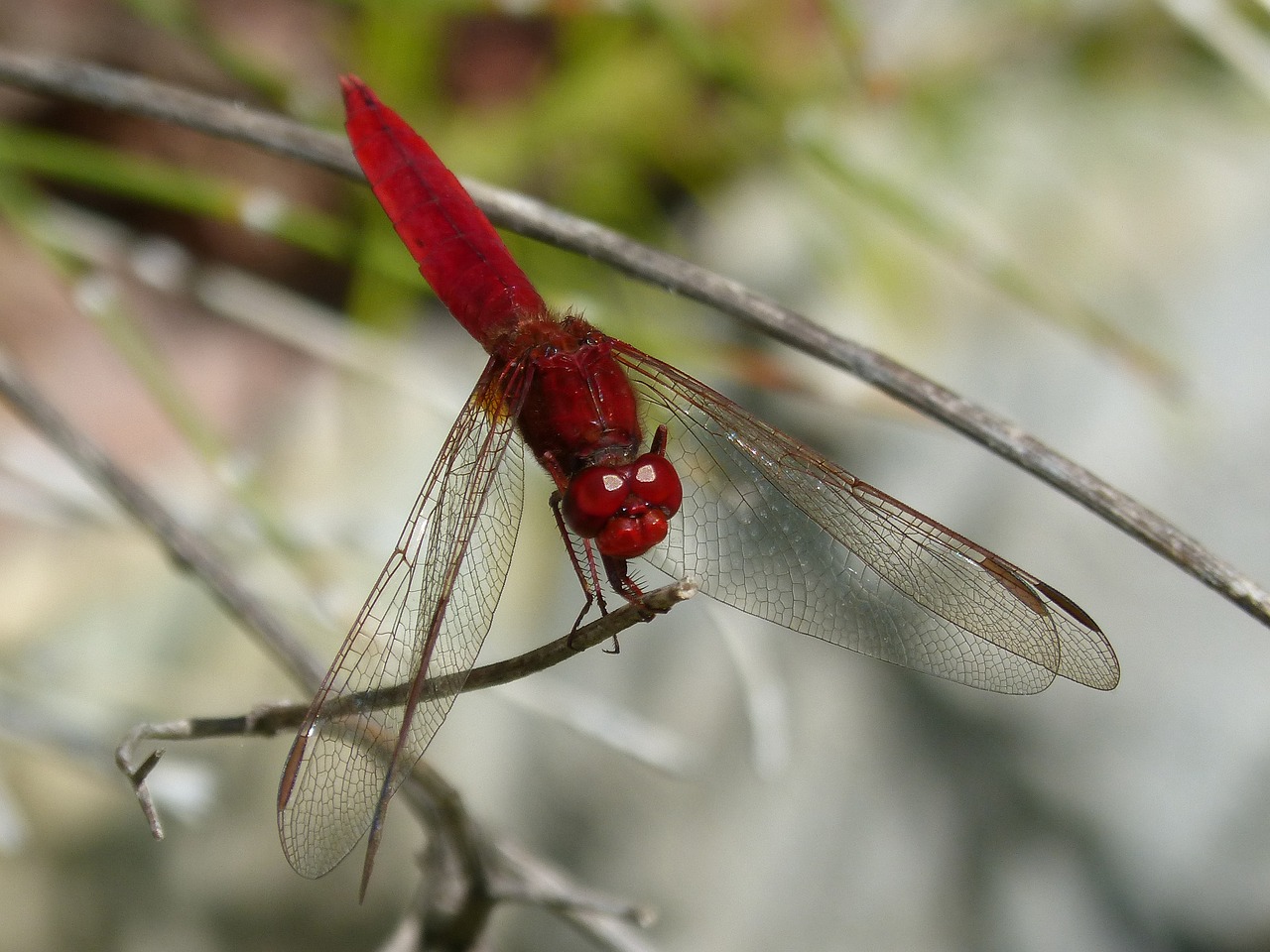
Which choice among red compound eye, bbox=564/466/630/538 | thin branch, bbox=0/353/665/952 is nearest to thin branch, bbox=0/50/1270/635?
red compound eye, bbox=564/466/630/538

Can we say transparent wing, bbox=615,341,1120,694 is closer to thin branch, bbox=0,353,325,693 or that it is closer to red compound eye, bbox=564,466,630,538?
red compound eye, bbox=564,466,630,538

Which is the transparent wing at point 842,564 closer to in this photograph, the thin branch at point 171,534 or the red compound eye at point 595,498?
the red compound eye at point 595,498

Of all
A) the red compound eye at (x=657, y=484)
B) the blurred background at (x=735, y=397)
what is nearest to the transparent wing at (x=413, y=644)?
the red compound eye at (x=657, y=484)

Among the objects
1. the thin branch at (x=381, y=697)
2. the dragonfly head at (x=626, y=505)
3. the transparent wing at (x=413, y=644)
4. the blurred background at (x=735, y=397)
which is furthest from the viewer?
the blurred background at (x=735, y=397)

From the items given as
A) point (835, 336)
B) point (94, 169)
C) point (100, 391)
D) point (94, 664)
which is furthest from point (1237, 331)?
point (100, 391)

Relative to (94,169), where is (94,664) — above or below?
below

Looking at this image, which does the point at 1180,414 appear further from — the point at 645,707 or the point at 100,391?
the point at 100,391
